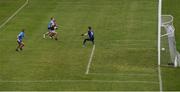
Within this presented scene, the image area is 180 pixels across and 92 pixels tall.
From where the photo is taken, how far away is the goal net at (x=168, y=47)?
34.7 m

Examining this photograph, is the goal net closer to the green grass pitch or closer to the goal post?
the goal post

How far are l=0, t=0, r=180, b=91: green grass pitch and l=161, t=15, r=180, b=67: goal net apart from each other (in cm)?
79

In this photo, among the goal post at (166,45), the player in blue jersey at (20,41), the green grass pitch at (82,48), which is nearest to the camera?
the green grass pitch at (82,48)

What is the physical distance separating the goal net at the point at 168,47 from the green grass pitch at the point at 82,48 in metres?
0.79

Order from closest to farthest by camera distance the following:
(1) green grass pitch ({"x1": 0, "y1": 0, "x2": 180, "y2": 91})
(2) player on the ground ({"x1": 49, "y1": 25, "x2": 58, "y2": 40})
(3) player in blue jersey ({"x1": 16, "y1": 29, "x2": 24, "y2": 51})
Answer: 1. (1) green grass pitch ({"x1": 0, "y1": 0, "x2": 180, "y2": 91})
2. (3) player in blue jersey ({"x1": 16, "y1": 29, "x2": 24, "y2": 51})
3. (2) player on the ground ({"x1": 49, "y1": 25, "x2": 58, "y2": 40})

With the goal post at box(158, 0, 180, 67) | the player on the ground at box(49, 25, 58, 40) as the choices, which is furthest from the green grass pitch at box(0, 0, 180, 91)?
the goal post at box(158, 0, 180, 67)

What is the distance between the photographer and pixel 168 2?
183ft

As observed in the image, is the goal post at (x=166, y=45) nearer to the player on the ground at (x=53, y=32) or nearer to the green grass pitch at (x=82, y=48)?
the green grass pitch at (x=82, y=48)

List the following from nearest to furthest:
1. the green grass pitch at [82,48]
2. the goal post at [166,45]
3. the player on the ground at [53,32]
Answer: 1. the green grass pitch at [82,48]
2. the goal post at [166,45]
3. the player on the ground at [53,32]

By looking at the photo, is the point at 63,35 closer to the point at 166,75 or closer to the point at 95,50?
the point at 95,50

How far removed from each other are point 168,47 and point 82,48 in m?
6.98

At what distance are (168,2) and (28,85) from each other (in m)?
28.3

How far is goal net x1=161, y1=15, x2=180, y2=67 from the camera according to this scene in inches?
1364

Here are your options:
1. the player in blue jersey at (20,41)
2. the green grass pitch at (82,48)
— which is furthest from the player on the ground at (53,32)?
the player in blue jersey at (20,41)
